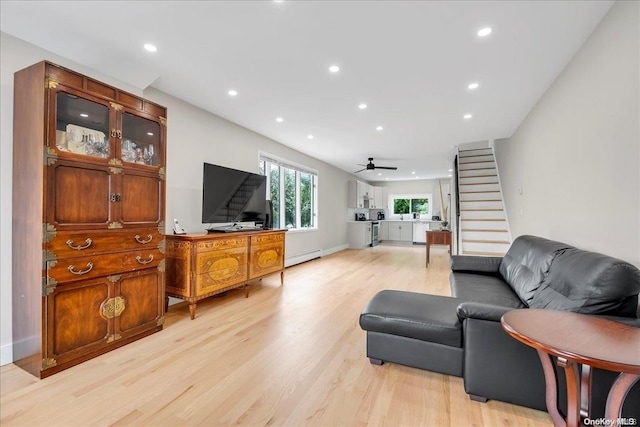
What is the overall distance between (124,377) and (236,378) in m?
0.77

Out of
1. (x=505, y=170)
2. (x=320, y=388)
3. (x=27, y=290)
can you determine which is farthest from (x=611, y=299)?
(x=505, y=170)

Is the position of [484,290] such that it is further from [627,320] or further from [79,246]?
[79,246]

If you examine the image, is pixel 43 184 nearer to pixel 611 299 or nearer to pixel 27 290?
pixel 27 290

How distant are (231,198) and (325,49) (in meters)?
2.23

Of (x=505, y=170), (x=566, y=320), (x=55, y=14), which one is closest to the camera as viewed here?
(x=566, y=320)

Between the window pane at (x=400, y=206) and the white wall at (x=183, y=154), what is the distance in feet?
15.6

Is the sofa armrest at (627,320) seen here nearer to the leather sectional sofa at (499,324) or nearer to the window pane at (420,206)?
the leather sectional sofa at (499,324)

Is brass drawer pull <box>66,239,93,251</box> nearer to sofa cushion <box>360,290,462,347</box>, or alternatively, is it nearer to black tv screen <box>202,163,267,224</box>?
black tv screen <box>202,163,267,224</box>

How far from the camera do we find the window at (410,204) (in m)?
11.0

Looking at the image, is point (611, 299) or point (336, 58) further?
point (336, 58)

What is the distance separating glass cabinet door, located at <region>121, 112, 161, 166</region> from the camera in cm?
252

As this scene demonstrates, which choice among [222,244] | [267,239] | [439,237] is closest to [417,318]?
[222,244]

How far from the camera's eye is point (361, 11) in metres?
1.96

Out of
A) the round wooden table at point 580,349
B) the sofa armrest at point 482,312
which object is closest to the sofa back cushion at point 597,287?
the round wooden table at point 580,349
